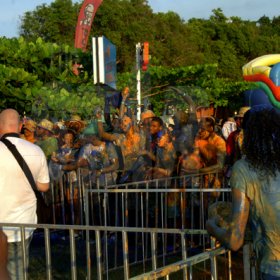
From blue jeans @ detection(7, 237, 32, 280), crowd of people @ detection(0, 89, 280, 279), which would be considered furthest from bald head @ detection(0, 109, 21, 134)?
blue jeans @ detection(7, 237, 32, 280)

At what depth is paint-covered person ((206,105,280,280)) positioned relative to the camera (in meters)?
3.31

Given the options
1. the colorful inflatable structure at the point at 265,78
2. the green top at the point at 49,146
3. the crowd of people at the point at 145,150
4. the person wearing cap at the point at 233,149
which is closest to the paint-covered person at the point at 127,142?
the crowd of people at the point at 145,150

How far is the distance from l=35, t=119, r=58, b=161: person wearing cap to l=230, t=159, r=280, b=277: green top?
285 inches

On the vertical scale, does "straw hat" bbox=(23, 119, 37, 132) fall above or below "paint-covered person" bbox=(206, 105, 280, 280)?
above

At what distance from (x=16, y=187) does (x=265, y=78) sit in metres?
5.59

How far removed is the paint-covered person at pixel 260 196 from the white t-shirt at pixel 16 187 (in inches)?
96.0

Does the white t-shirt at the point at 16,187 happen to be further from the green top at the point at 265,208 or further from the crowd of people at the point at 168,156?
the green top at the point at 265,208

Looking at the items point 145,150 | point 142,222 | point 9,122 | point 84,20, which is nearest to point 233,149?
point 145,150

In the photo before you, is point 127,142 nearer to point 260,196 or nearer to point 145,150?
point 145,150

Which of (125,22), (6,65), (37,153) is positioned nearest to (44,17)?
(125,22)

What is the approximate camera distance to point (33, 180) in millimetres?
5523

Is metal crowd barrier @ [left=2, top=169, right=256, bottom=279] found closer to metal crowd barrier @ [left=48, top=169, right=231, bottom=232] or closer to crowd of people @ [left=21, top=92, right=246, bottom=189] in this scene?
metal crowd barrier @ [left=48, top=169, right=231, bottom=232]

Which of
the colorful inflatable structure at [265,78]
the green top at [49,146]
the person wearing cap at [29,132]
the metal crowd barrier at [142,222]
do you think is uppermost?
the colorful inflatable structure at [265,78]

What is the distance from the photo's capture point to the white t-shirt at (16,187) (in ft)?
17.6
